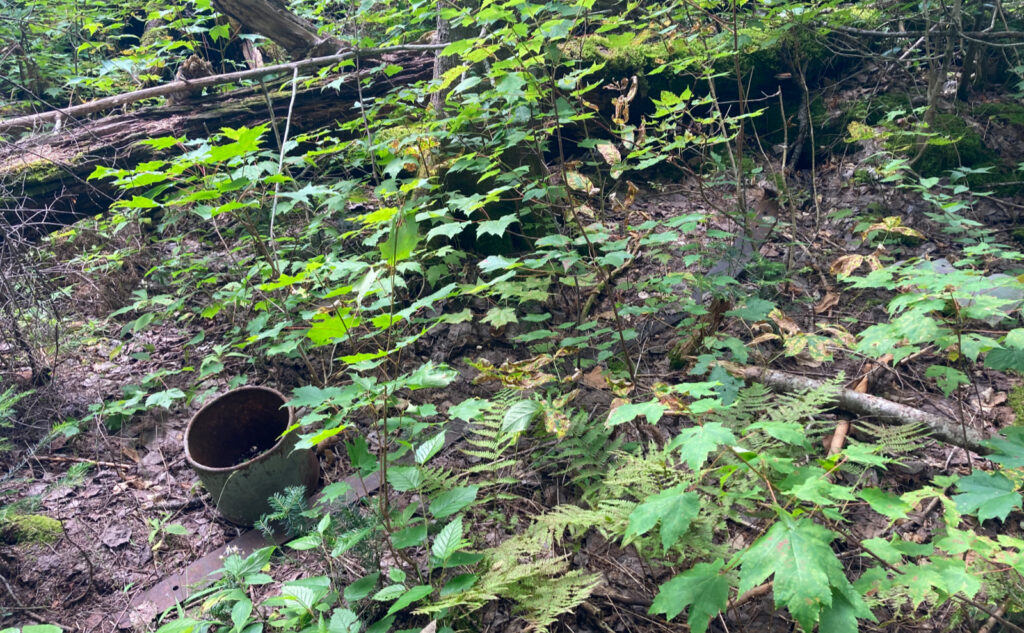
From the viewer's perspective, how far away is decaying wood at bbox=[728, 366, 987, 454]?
2.26 metres

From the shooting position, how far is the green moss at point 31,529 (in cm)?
264

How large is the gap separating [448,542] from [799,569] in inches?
42.4

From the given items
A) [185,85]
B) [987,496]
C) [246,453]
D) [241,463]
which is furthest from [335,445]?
[185,85]

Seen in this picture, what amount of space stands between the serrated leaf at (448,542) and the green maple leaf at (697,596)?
0.68 m

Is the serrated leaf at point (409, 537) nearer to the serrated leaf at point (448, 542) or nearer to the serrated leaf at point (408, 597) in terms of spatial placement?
the serrated leaf at point (448, 542)

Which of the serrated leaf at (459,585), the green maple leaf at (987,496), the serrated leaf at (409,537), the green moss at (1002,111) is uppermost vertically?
the green moss at (1002,111)

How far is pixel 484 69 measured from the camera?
389cm

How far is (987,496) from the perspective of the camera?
1.40m

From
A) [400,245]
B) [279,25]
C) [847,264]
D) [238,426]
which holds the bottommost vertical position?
[238,426]

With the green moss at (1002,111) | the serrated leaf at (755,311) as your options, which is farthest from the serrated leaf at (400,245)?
the green moss at (1002,111)

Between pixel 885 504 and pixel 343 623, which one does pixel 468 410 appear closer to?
pixel 343 623

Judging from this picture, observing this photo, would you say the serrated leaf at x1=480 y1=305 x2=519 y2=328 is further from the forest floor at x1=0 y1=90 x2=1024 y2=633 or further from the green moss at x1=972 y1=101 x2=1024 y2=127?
the green moss at x1=972 y1=101 x2=1024 y2=127

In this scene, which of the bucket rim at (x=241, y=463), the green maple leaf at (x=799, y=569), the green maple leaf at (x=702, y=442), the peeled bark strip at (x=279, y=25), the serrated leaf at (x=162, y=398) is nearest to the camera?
the green maple leaf at (x=799, y=569)

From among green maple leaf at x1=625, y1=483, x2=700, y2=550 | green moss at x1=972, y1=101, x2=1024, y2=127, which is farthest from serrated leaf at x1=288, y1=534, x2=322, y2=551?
green moss at x1=972, y1=101, x2=1024, y2=127
